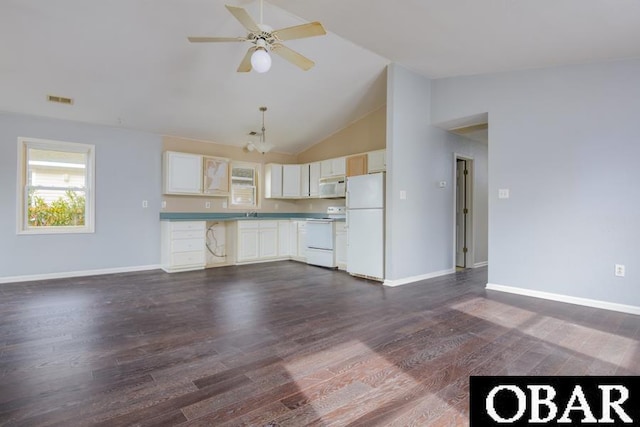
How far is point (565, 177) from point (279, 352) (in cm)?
363

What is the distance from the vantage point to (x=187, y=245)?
5707 millimetres

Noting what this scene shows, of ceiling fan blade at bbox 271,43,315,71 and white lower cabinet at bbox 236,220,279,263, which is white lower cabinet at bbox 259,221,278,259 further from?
ceiling fan blade at bbox 271,43,315,71

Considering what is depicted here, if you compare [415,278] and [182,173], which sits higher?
[182,173]

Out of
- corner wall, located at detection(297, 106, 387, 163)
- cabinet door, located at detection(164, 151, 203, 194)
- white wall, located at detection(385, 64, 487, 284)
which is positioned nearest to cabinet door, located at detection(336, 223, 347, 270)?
white wall, located at detection(385, 64, 487, 284)

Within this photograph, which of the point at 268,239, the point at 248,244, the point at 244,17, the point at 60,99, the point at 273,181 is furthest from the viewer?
the point at 273,181

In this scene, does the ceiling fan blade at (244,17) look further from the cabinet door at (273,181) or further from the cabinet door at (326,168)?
the cabinet door at (273,181)

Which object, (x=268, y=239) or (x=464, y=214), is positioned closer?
(x=464, y=214)

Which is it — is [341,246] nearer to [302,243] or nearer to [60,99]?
[302,243]

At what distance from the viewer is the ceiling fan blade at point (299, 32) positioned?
2697 mm

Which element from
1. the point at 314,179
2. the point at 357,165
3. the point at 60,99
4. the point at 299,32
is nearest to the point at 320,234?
the point at 314,179

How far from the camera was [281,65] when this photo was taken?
4.37 meters

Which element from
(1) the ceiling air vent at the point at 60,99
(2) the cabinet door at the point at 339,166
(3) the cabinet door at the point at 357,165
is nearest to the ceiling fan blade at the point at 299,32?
(3) the cabinet door at the point at 357,165

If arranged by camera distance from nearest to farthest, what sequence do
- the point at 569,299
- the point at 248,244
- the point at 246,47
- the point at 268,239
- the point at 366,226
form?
1. the point at 569,299
2. the point at 246,47
3. the point at 366,226
4. the point at 248,244
5. the point at 268,239

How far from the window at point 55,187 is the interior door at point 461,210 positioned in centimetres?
628
